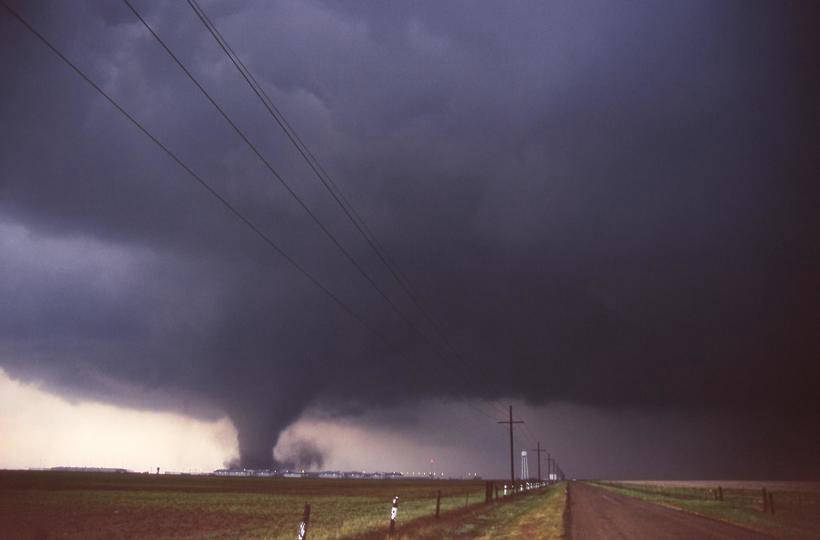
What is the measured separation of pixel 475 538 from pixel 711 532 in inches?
467

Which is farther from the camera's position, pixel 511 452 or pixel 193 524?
pixel 511 452

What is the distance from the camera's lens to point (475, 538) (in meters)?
21.6

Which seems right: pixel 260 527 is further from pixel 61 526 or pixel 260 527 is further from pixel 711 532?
pixel 711 532

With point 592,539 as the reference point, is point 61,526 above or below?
below

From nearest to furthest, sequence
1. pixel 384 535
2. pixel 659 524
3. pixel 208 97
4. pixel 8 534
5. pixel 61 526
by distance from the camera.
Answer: pixel 208 97, pixel 384 535, pixel 659 524, pixel 8 534, pixel 61 526

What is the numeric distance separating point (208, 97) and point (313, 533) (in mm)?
20250

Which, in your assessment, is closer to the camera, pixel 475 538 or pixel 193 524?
pixel 475 538

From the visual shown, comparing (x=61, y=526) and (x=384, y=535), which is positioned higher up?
(x=384, y=535)

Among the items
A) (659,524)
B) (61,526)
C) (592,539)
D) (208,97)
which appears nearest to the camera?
(208,97)

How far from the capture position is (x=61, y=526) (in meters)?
37.9

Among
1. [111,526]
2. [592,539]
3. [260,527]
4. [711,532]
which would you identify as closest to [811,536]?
[711,532]

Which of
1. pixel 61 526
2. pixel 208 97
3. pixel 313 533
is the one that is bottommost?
pixel 61 526

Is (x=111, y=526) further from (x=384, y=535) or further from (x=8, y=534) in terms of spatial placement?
(x=384, y=535)

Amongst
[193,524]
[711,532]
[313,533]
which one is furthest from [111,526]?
[711,532]
